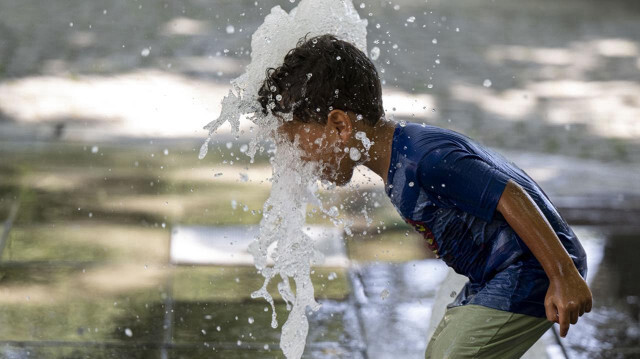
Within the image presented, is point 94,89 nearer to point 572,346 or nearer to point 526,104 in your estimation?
point 526,104

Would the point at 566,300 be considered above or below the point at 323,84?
below

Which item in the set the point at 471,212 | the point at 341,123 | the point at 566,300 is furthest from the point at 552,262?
the point at 341,123

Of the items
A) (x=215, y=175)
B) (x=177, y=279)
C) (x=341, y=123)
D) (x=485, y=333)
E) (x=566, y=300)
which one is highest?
(x=341, y=123)

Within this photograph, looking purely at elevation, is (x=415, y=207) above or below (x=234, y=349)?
above

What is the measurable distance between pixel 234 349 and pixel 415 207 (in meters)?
1.44

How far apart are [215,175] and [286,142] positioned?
4.62 ft

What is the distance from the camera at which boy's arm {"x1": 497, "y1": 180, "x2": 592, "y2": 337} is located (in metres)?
2.40

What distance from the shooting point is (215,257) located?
4.57 metres

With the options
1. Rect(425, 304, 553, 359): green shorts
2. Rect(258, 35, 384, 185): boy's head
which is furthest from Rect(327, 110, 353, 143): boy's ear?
Rect(425, 304, 553, 359): green shorts

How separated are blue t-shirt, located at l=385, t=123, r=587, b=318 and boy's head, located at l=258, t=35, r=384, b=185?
0.41ft

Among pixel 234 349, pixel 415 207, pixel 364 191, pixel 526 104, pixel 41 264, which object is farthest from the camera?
pixel 526 104

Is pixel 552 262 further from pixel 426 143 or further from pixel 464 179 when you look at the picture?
pixel 426 143

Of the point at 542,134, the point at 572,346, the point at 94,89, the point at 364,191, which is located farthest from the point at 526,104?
the point at 572,346

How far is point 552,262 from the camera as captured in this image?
2.42 metres
